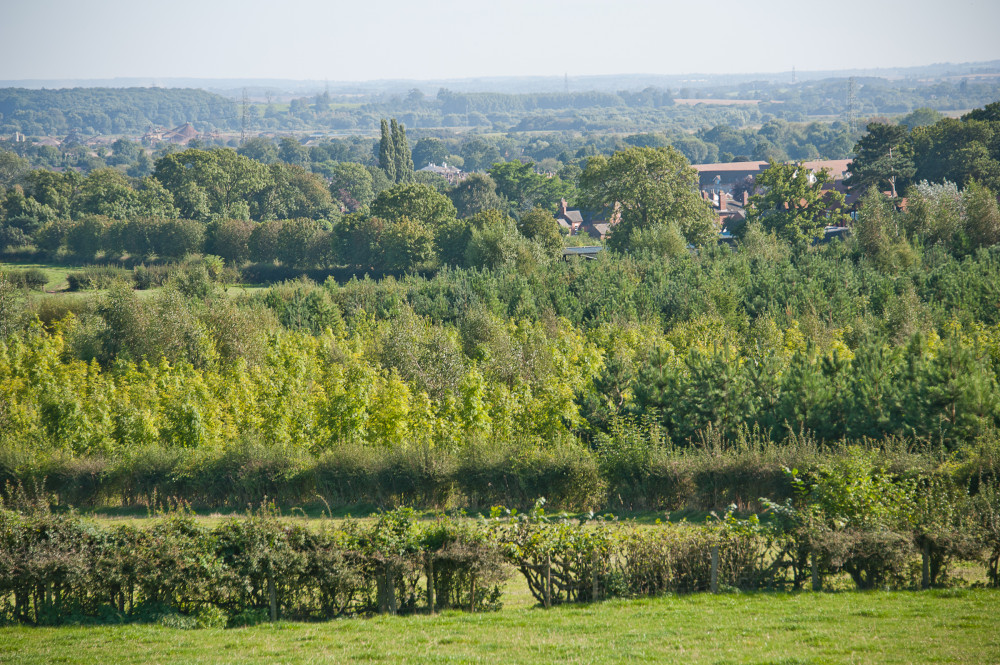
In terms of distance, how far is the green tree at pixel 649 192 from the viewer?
5778 cm

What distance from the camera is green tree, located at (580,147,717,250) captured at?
57781 mm

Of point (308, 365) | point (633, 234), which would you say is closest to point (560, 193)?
point (633, 234)

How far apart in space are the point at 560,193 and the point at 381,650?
94.0m

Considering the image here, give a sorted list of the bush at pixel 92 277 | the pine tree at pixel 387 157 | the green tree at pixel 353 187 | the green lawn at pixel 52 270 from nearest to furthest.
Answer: the bush at pixel 92 277 < the green lawn at pixel 52 270 < the green tree at pixel 353 187 < the pine tree at pixel 387 157

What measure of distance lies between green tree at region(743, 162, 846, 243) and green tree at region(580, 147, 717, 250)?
15.2ft

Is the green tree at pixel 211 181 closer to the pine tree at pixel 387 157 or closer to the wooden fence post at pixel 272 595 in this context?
the pine tree at pixel 387 157

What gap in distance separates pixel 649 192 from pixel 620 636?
5026 centimetres

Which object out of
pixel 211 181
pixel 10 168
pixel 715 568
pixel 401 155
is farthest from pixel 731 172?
pixel 715 568

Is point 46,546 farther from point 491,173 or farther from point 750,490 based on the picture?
point 491,173

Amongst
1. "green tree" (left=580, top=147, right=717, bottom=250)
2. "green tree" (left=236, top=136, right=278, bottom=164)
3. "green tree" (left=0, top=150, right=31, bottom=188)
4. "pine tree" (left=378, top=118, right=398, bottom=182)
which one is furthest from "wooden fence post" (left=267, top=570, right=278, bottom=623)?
"green tree" (left=236, top=136, right=278, bottom=164)

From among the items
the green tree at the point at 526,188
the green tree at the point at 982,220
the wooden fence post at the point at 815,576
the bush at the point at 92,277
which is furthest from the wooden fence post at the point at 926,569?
the green tree at the point at 526,188

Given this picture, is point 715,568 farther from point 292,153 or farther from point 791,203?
point 292,153

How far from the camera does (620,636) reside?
37.1 ft

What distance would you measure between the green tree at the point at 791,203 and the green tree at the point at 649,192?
15.2 ft
